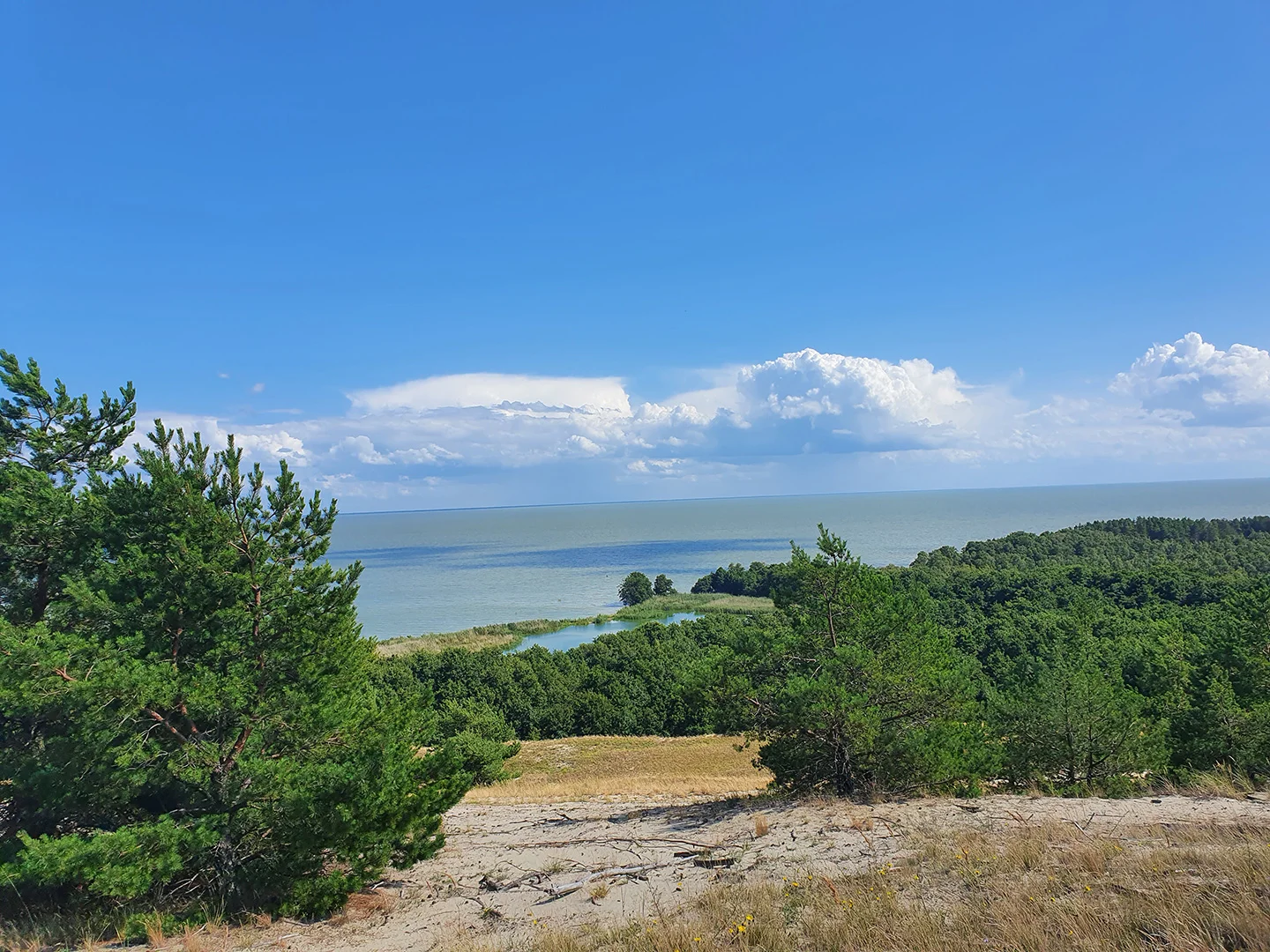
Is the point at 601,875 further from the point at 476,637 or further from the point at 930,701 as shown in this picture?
the point at 476,637

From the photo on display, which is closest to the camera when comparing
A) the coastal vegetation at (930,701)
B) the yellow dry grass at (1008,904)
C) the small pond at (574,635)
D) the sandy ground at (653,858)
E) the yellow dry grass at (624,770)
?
the yellow dry grass at (1008,904)

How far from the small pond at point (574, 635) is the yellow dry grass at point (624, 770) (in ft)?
85.0

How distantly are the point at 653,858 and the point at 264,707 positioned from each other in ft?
21.1

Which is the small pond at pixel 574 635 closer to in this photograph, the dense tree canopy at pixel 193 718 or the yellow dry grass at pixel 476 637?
the yellow dry grass at pixel 476 637

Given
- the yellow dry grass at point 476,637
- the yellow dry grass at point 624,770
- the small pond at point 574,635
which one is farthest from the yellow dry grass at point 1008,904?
the small pond at point 574,635

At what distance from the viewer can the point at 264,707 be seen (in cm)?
1004

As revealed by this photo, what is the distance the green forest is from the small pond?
51.7 meters

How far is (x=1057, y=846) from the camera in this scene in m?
8.27

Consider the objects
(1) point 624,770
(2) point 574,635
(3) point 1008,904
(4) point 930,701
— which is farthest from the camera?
(2) point 574,635

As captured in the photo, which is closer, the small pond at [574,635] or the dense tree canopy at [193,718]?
the dense tree canopy at [193,718]

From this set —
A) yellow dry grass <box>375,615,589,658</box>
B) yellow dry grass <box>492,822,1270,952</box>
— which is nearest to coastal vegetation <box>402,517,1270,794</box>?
yellow dry grass <box>492,822,1270,952</box>

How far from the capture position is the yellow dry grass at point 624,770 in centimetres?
2195

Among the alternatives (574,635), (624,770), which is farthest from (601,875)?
(574,635)

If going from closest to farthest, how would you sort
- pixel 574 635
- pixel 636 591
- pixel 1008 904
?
pixel 1008 904 → pixel 574 635 → pixel 636 591
